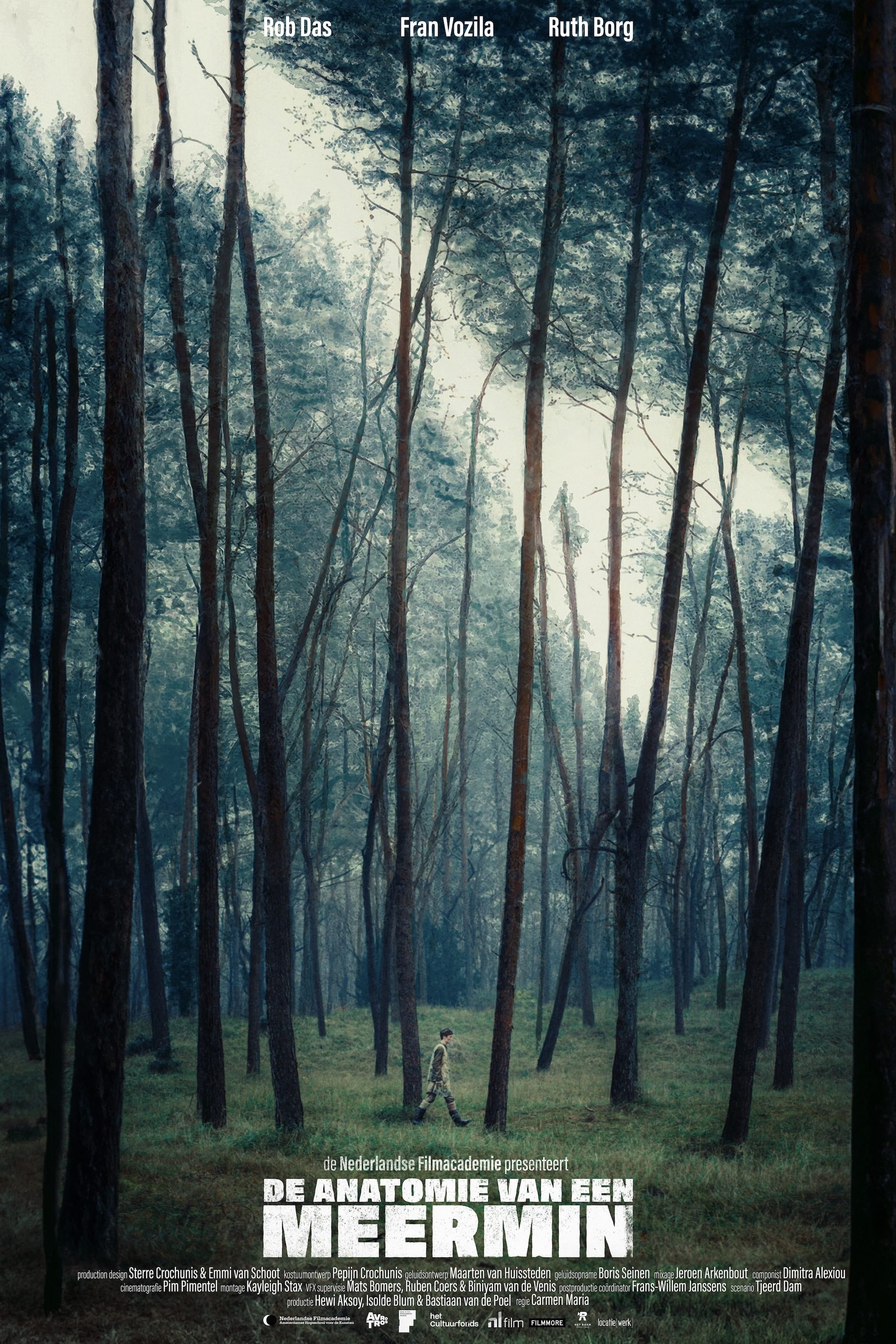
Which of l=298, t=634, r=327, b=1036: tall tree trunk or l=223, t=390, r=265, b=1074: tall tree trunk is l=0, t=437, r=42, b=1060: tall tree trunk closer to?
l=223, t=390, r=265, b=1074: tall tree trunk

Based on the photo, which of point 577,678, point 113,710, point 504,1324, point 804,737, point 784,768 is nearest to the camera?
point 504,1324

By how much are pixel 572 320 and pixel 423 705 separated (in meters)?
19.5

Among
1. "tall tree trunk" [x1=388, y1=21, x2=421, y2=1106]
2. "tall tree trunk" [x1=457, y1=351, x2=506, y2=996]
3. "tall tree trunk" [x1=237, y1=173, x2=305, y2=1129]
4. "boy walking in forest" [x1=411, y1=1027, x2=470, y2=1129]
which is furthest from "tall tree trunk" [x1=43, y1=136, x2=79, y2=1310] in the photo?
"tall tree trunk" [x1=457, y1=351, x2=506, y2=996]

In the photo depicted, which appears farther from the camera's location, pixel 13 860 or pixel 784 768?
pixel 13 860

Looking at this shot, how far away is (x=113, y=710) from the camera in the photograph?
5988mm

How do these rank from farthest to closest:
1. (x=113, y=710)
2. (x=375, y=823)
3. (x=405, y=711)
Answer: (x=375, y=823) → (x=405, y=711) → (x=113, y=710)

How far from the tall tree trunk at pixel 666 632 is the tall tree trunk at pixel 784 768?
119 cm

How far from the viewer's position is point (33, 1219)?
6.52 metres

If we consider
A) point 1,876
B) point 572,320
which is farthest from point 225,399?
point 1,876

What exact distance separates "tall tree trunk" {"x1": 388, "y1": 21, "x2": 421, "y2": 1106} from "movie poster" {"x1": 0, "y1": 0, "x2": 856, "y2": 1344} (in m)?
0.07

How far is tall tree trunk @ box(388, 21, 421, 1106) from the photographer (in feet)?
41.0

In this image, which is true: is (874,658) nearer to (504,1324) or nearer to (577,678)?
(504,1324)

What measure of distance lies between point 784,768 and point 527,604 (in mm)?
3408

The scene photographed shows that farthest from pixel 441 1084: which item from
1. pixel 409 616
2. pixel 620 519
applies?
pixel 409 616
